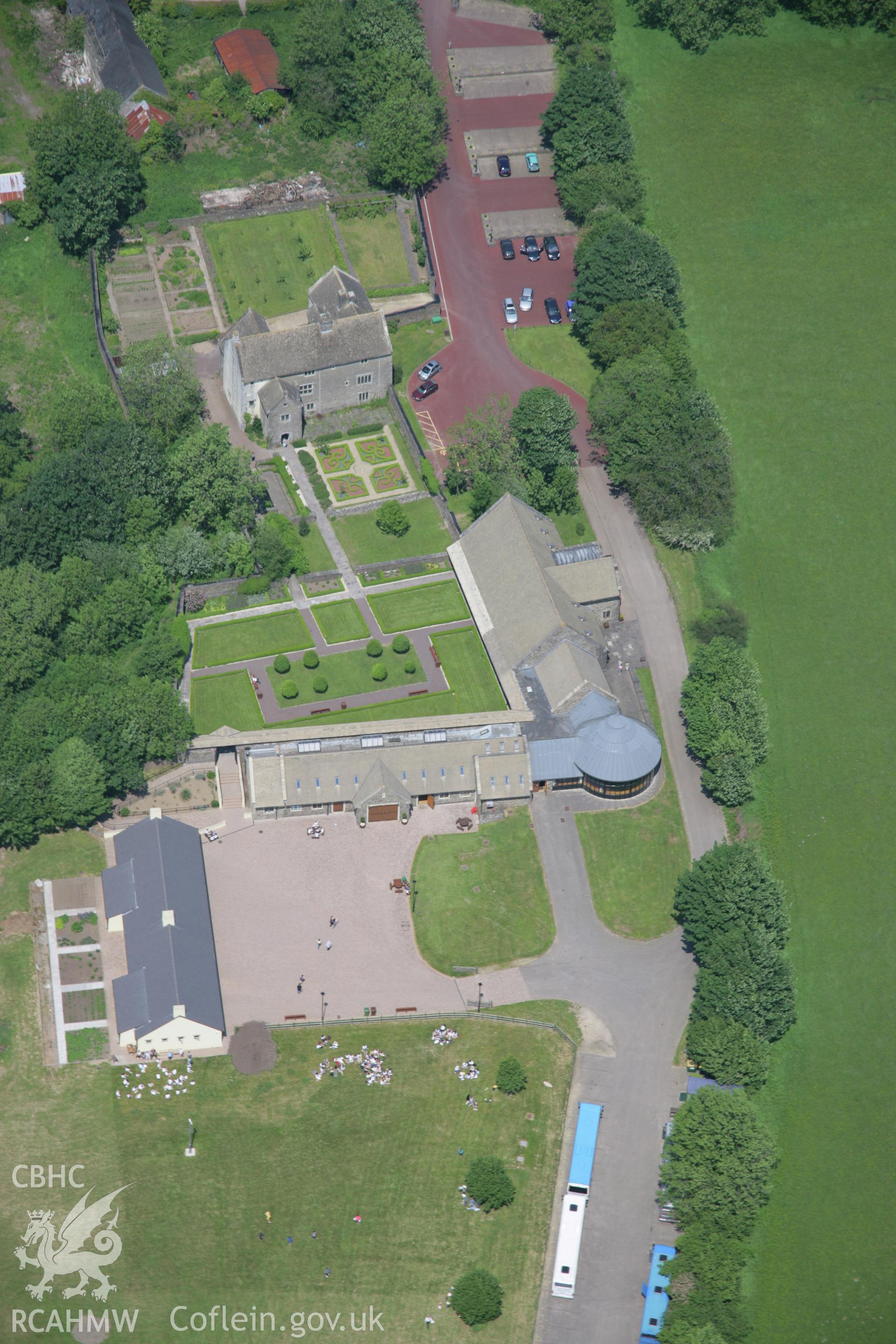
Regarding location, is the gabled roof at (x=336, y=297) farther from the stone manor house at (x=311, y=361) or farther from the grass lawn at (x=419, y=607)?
the grass lawn at (x=419, y=607)

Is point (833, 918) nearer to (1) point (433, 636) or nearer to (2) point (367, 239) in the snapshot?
(1) point (433, 636)

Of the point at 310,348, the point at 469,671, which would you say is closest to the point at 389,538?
the point at 469,671

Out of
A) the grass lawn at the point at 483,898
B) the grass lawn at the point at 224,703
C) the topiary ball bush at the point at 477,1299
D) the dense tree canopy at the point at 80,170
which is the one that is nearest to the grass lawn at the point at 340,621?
the grass lawn at the point at 224,703

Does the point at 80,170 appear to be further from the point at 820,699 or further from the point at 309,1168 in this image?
the point at 309,1168

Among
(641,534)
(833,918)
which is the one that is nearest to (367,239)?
(641,534)

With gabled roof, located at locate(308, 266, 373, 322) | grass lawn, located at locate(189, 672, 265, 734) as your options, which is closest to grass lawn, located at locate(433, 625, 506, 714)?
grass lawn, located at locate(189, 672, 265, 734)

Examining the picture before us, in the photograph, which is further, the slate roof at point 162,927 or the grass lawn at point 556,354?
the grass lawn at point 556,354
